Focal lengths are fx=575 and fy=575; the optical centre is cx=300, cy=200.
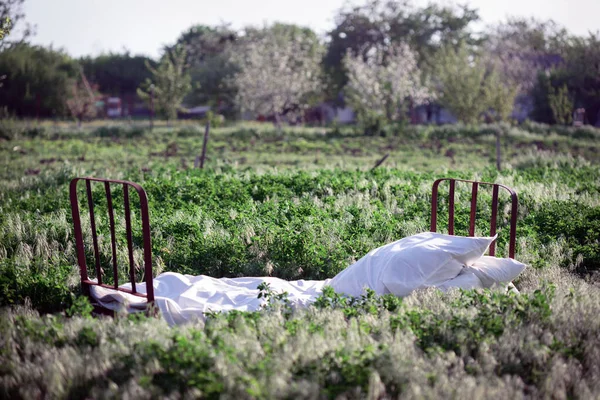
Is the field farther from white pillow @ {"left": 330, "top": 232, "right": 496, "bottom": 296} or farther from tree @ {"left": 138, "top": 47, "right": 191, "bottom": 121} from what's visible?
tree @ {"left": 138, "top": 47, "right": 191, "bottom": 121}

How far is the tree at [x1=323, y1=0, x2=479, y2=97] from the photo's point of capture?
2071 inches

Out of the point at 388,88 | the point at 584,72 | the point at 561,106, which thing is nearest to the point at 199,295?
the point at 561,106

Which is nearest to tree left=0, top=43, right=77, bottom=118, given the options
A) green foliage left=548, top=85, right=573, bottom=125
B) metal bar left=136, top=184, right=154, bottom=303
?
green foliage left=548, top=85, right=573, bottom=125

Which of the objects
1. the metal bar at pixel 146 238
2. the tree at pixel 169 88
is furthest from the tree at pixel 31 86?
the metal bar at pixel 146 238

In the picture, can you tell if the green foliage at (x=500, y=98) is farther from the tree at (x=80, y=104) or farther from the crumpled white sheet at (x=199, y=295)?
the crumpled white sheet at (x=199, y=295)

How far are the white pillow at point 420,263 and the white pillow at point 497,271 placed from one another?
0.12 m

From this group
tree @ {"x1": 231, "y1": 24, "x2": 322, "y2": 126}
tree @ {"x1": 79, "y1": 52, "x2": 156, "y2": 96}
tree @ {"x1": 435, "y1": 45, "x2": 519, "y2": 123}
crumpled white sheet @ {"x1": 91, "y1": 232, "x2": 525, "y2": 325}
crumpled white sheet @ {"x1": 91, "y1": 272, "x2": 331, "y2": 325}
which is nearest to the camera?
crumpled white sheet @ {"x1": 91, "y1": 272, "x2": 331, "y2": 325}

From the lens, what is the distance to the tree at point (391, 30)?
52.6m

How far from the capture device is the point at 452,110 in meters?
36.0

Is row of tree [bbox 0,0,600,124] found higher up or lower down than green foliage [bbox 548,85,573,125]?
higher up

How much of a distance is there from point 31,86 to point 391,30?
101 feet

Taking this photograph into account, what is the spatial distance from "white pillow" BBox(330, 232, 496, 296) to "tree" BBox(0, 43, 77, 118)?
40.7m

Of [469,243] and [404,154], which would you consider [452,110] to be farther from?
[469,243]

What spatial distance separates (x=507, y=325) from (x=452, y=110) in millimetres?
33258
